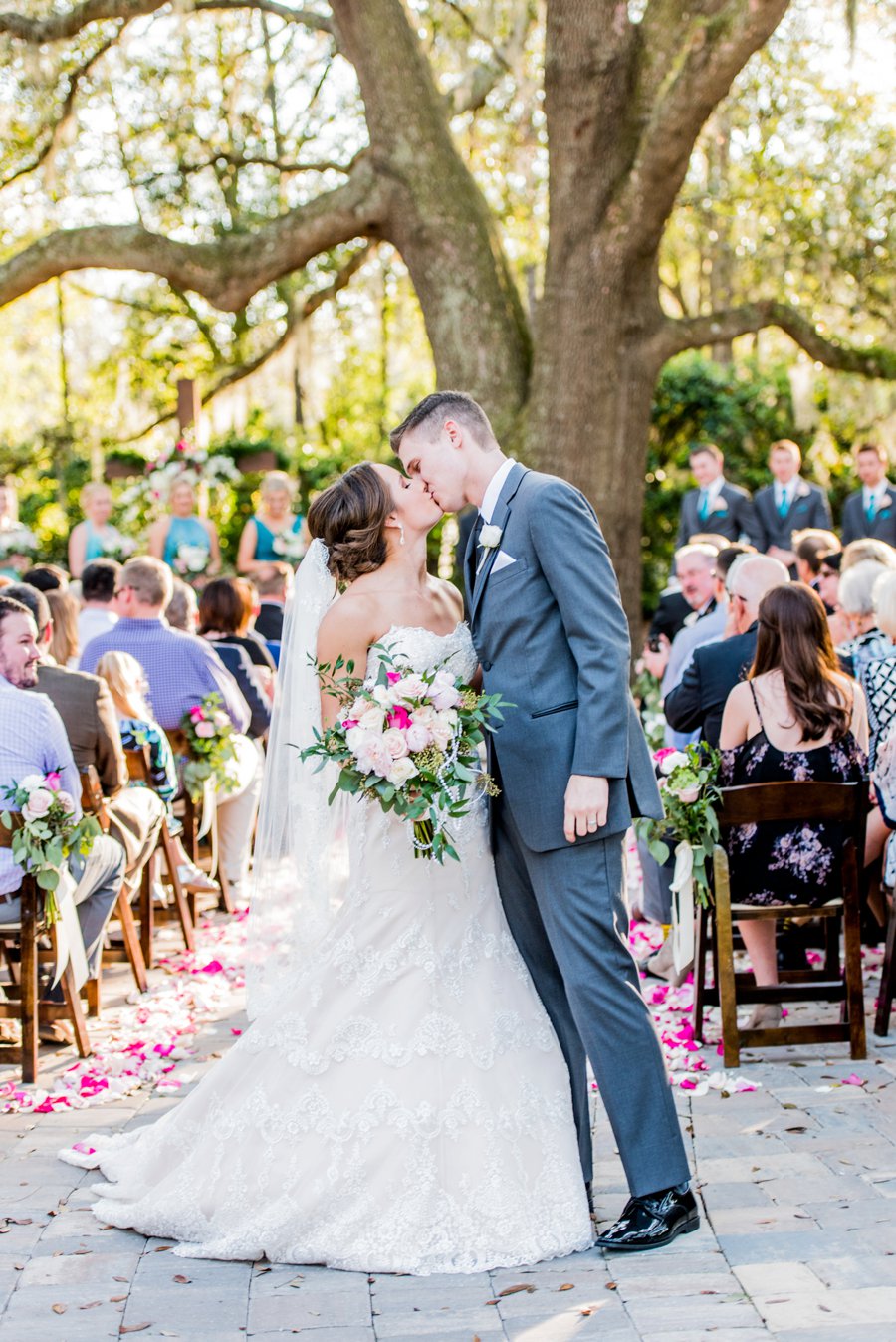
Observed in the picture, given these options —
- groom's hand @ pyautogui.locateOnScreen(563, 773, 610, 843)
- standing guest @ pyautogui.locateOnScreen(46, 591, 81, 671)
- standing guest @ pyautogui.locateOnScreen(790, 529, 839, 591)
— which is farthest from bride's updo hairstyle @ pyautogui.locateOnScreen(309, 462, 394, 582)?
standing guest @ pyautogui.locateOnScreen(790, 529, 839, 591)

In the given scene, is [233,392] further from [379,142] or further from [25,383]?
[25,383]

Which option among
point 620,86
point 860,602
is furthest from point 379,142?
point 860,602

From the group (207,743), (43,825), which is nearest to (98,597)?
(207,743)

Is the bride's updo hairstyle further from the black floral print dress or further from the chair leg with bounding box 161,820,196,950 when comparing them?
the chair leg with bounding box 161,820,196,950

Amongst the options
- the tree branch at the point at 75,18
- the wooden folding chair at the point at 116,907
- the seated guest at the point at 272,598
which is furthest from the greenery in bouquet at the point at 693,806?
the tree branch at the point at 75,18

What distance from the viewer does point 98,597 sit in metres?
7.95

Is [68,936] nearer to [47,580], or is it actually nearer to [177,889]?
[177,889]

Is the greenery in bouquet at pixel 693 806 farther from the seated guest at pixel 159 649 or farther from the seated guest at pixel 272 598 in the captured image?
the seated guest at pixel 272 598

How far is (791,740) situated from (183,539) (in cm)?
663

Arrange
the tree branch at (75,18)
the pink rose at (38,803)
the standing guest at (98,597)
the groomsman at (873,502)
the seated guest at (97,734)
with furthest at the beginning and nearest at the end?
the groomsman at (873,502)
the tree branch at (75,18)
the standing guest at (98,597)
the seated guest at (97,734)
the pink rose at (38,803)

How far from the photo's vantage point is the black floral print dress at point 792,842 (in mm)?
5246

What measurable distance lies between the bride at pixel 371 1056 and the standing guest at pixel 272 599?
506cm

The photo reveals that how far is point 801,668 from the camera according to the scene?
5184 millimetres

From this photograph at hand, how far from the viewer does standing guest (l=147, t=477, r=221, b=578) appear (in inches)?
425
